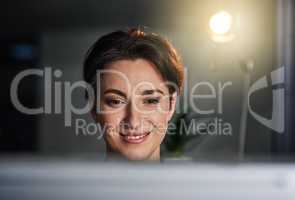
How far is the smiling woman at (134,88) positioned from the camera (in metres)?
2.57

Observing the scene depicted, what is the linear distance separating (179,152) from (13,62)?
922 mm

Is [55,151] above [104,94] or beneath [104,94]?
beneath

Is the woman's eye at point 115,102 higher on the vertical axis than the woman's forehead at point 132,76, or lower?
lower

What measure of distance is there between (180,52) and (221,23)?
25 cm

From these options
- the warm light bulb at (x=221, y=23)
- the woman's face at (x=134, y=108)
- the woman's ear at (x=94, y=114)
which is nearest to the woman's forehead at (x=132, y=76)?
the woman's face at (x=134, y=108)

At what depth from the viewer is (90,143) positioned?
2607 mm

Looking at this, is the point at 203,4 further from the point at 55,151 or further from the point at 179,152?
the point at 55,151

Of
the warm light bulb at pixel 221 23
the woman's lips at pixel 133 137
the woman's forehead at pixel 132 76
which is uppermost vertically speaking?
the warm light bulb at pixel 221 23

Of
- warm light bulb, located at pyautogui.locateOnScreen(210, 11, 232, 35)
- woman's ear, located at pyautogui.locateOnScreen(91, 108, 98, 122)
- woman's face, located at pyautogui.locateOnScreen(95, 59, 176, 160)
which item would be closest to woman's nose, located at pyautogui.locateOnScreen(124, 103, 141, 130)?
woman's face, located at pyautogui.locateOnScreen(95, 59, 176, 160)

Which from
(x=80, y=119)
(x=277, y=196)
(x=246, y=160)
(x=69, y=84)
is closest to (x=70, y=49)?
(x=69, y=84)

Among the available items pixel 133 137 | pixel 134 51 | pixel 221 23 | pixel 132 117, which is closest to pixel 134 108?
pixel 132 117

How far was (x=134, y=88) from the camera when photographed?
2557 mm

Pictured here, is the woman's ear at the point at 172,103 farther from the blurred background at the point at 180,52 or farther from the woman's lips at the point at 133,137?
the woman's lips at the point at 133,137

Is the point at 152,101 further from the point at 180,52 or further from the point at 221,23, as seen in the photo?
the point at 221,23
